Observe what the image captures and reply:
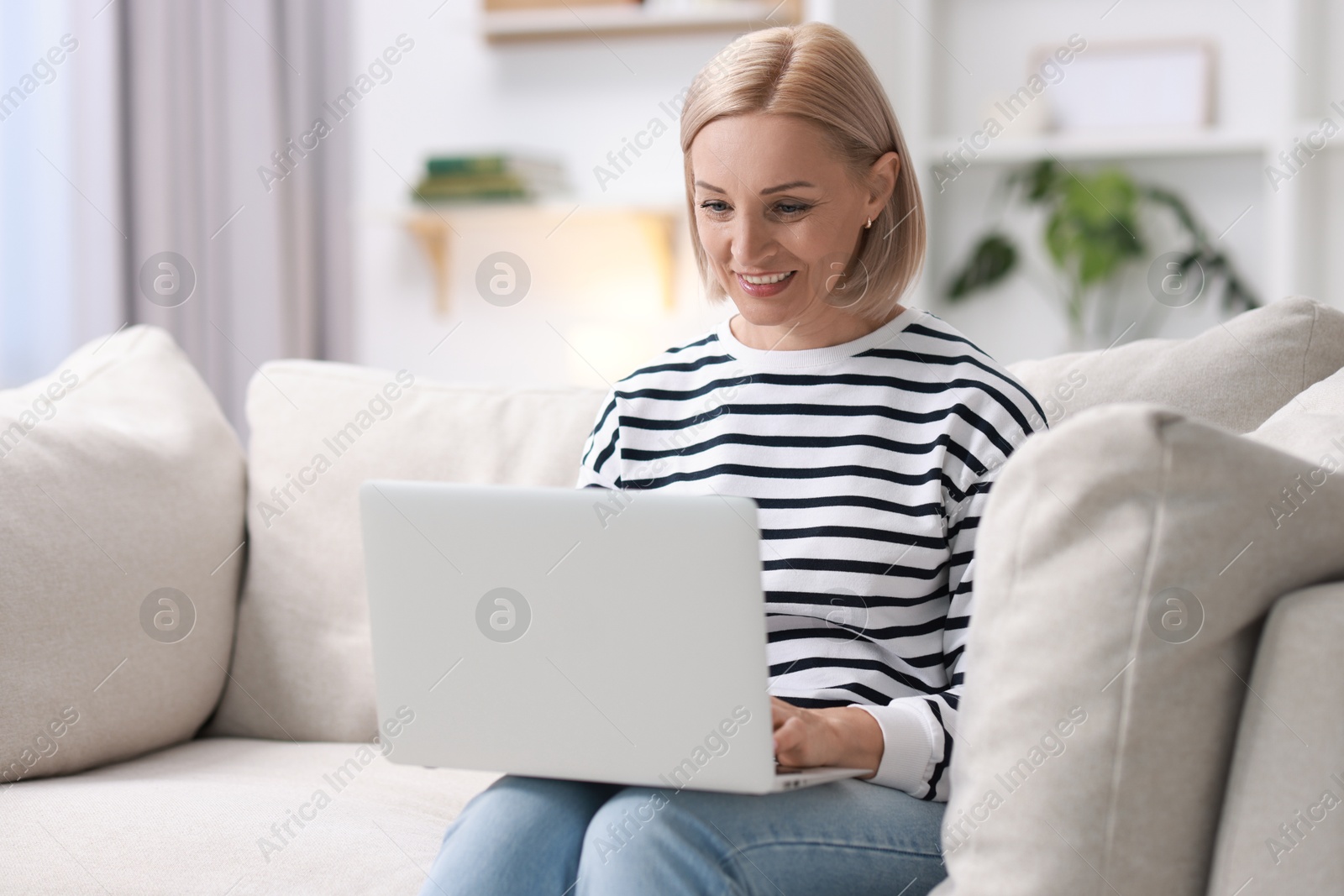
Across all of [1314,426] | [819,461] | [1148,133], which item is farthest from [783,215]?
[1148,133]

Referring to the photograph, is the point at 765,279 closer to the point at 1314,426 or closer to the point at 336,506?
the point at 1314,426

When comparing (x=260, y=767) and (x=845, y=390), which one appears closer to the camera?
(x=845, y=390)

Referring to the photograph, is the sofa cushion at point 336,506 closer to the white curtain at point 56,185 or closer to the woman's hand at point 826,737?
the woman's hand at point 826,737

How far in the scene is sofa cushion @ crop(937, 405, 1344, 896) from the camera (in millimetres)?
722

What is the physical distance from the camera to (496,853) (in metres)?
0.86

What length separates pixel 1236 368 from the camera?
1200mm

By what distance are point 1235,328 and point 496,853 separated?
895 millimetres

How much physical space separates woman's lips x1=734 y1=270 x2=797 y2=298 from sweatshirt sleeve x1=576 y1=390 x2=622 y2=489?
7.5 inches

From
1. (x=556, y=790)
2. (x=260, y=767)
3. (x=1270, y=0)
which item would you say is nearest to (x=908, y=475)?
(x=556, y=790)

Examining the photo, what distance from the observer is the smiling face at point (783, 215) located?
3.54 feet

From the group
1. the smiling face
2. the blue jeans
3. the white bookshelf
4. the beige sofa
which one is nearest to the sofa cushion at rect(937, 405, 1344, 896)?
the beige sofa

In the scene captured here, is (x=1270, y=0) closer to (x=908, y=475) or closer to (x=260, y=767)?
(x=908, y=475)

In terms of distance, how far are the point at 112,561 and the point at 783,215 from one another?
2.59 ft

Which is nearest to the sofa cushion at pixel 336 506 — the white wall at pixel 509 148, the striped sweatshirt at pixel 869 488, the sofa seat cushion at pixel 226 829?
the sofa seat cushion at pixel 226 829
